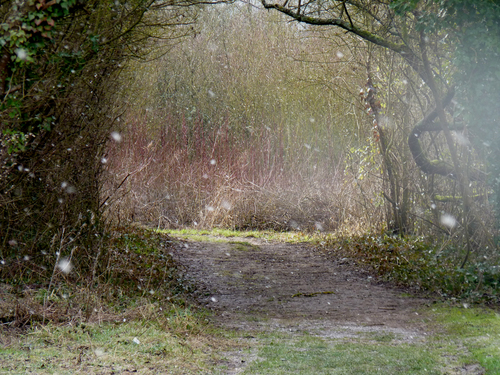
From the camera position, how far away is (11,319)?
15.4ft

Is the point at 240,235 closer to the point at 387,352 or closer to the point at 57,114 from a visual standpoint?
the point at 57,114

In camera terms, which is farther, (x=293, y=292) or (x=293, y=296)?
(x=293, y=292)

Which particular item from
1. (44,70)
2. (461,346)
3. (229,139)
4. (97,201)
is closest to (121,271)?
(97,201)

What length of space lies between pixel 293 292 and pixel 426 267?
73.6 inches

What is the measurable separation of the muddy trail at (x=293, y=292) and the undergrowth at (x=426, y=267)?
29 cm

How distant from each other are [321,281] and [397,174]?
2263mm

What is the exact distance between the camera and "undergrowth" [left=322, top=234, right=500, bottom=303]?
258 inches

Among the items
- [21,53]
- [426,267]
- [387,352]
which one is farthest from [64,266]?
[426,267]

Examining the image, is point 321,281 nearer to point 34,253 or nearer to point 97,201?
point 97,201

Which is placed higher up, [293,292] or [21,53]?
[21,53]

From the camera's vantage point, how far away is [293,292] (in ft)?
24.3

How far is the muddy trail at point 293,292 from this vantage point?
5.90 metres

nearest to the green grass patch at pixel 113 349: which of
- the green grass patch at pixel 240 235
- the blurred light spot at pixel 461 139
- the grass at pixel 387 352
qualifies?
the grass at pixel 387 352

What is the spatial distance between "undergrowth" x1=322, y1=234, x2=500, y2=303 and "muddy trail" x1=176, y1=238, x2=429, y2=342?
0.29 meters
